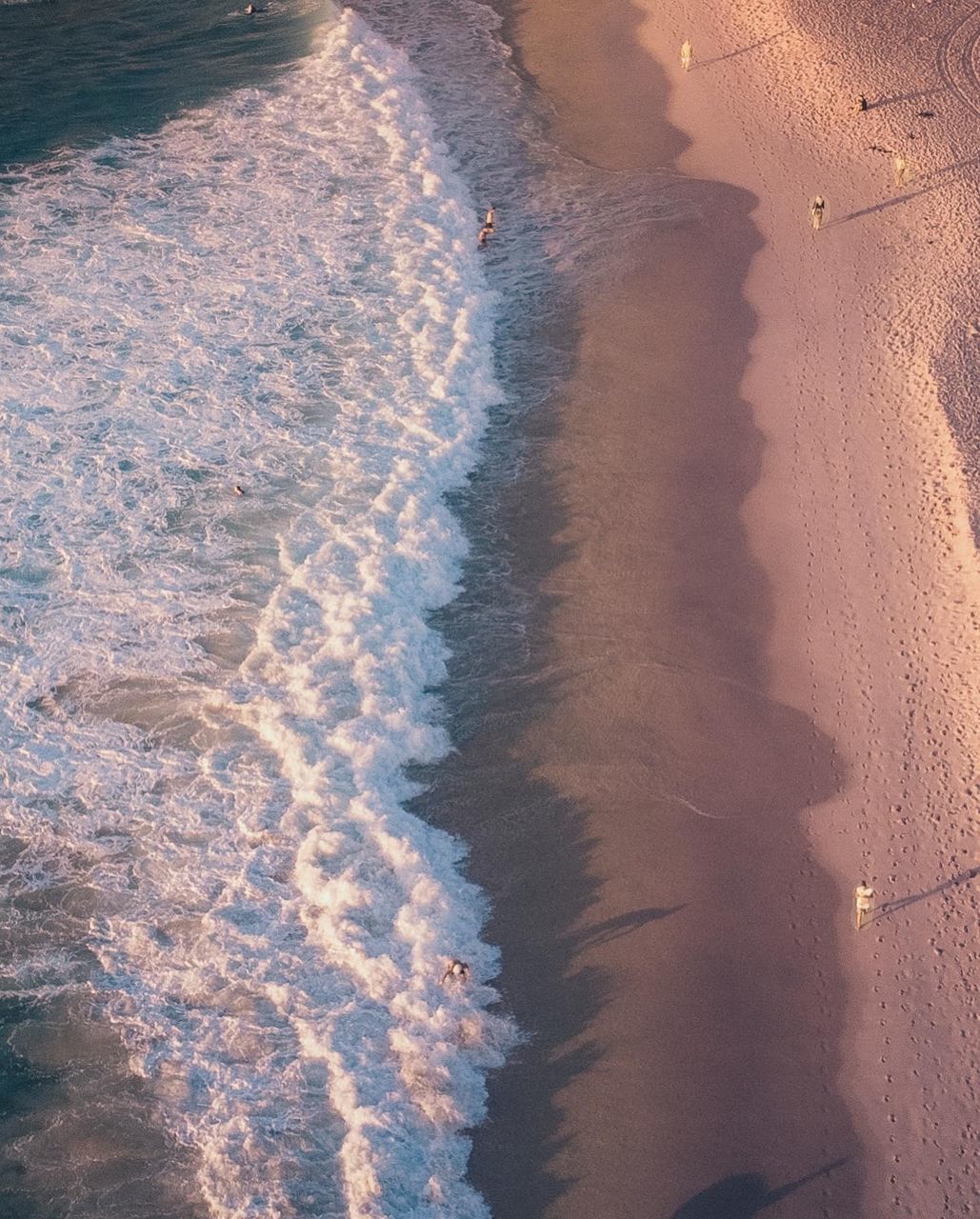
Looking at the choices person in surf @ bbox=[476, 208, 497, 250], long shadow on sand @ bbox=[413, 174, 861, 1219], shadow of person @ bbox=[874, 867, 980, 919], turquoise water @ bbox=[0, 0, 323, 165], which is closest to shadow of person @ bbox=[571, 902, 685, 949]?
long shadow on sand @ bbox=[413, 174, 861, 1219]

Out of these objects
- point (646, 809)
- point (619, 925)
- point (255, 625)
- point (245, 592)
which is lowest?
point (619, 925)

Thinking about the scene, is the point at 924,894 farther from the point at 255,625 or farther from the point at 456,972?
the point at 255,625

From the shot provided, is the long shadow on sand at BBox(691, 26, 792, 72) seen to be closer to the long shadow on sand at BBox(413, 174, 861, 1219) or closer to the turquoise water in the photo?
the turquoise water

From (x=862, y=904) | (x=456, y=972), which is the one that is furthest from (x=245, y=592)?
(x=862, y=904)

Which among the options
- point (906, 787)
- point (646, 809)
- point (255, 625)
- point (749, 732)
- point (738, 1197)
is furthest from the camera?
point (255, 625)

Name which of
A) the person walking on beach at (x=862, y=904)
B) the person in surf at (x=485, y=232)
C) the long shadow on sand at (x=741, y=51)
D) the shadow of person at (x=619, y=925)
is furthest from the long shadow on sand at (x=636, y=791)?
the long shadow on sand at (x=741, y=51)

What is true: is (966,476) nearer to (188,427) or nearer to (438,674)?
(438,674)

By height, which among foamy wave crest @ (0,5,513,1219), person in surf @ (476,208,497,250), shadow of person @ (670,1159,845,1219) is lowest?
shadow of person @ (670,1159,845,1219)
